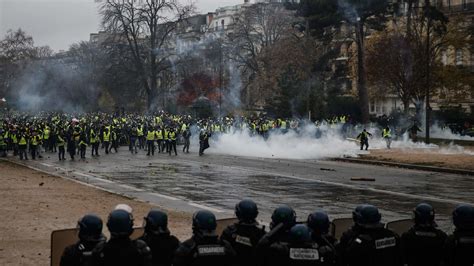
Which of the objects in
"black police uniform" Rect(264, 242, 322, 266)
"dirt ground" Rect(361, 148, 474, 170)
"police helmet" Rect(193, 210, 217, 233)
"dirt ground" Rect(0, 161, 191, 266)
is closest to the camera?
"black police uniform" Rect(264, 242, 322, 266)

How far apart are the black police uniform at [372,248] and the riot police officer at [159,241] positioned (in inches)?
63.8

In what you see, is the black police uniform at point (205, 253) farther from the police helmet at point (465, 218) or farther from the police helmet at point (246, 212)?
the police helmet at point (465, 218)

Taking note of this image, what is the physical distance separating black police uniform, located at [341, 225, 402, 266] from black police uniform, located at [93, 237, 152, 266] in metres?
1.87

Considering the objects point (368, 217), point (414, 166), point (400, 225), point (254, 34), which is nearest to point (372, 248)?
point (368, 217)

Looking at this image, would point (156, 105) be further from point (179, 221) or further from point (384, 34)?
point (179, 221)

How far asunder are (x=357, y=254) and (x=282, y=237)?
2.25 ft

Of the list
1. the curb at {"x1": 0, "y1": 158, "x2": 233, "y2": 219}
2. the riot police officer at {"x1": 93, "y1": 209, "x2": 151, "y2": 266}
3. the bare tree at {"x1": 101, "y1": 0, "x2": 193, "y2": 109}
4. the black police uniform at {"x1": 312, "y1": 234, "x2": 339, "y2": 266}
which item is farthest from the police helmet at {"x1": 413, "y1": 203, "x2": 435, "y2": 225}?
the bare tree at {"x1": 101, "y1": 0, "x2": 193, "y2": 109}

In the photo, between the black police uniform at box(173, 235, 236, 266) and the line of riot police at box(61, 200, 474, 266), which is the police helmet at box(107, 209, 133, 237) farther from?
the black police uniform at box(173, 235, 236, 266)

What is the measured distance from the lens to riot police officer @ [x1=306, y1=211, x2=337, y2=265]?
561cm

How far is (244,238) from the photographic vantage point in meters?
6.23

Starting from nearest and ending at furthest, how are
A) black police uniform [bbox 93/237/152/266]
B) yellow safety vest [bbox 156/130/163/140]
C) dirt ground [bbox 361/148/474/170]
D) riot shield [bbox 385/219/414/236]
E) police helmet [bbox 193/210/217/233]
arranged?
black police uniform [bbox 93/237/152/266] → police helmet [bbox 193/210/217/233] → riot shield [bbox 385/219/414/236] → dirt ground [bbox 361/148/474/170] → yellow safety vest [bbox 156/130/163/140]

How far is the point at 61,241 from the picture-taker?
673 centimetres

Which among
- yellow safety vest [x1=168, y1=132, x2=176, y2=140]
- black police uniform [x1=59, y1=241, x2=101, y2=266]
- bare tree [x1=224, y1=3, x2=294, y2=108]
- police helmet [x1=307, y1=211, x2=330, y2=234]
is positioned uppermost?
bare tree [x1=224, y1=3, x2=294, y2=108]

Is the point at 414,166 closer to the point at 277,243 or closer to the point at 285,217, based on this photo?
the point at 285,217
